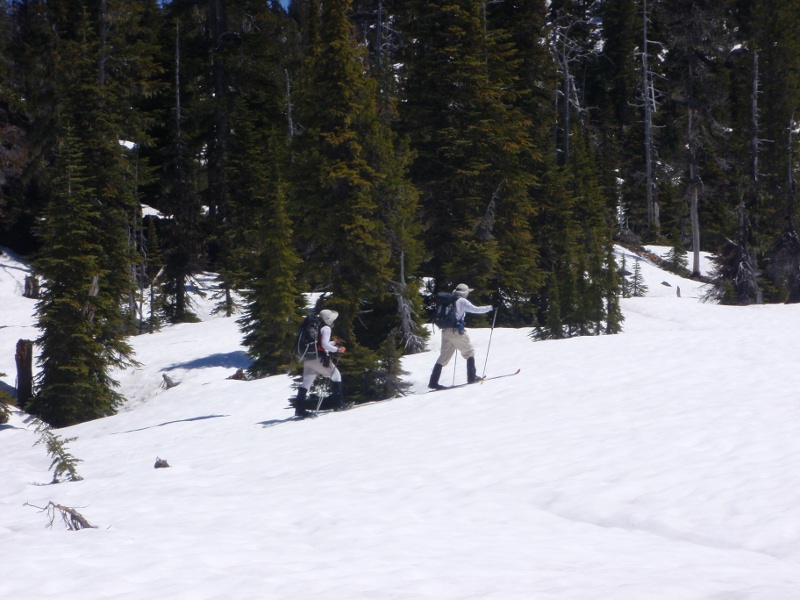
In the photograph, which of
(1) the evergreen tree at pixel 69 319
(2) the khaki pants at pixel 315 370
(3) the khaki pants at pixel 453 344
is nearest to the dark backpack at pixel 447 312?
(3) the khaki pants at pixel 453 344

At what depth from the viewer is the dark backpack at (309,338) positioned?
49.5 ft

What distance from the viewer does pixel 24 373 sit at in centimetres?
2516

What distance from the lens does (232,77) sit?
132 ft

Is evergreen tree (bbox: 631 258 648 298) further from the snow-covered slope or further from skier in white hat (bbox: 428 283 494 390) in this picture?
skier in white hat (bbox: 428 283 494 390)

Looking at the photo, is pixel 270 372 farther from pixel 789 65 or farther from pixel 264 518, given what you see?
pixel 789 65

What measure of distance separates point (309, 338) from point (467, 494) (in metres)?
6.63

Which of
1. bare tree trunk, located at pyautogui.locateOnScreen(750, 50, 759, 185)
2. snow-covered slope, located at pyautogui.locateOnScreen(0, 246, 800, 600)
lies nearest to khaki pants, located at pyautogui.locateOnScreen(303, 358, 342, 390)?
snow-covered slope, located at pyautogui.locateOnScreen(0, 246, 800, 600)

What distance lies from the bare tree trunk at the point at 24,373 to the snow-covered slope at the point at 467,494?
21.2ft

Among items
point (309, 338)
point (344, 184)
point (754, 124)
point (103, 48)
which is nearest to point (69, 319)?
point (344, 184)

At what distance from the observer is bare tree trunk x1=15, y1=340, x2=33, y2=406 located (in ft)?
81.7

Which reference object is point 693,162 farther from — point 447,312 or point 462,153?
point 447,312

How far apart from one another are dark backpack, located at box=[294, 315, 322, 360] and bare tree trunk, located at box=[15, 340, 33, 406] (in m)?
13.7

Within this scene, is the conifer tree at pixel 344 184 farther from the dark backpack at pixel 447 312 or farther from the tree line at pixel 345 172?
the dark backpack at pixel 447 312

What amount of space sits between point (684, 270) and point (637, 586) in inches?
1737
